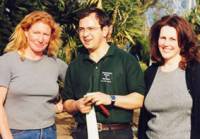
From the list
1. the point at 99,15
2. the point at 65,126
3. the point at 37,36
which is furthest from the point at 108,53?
the point at 65,126

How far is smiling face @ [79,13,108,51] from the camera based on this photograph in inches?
171

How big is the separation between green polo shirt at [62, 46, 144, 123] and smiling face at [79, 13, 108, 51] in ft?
0.52

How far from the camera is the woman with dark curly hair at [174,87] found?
4195mm

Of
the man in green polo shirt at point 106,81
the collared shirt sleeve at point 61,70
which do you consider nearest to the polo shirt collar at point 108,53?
the man in green polo shirt at point 106,81

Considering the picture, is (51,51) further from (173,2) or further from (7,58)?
(173,2)

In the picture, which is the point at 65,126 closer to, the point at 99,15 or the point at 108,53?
the point at 108,53

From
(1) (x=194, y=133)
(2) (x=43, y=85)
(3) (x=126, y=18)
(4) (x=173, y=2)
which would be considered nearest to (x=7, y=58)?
(2) (x=43, y=85)

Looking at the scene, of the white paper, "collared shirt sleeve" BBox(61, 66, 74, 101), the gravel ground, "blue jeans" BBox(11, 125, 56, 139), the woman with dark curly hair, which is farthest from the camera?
the gravel ground

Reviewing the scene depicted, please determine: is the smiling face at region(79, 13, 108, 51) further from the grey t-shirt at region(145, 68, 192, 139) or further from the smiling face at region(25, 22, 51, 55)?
the grey t-shirt at region(145, 68, 192, 139)

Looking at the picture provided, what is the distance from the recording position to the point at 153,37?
4516 mm

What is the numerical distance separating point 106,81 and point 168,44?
60cm

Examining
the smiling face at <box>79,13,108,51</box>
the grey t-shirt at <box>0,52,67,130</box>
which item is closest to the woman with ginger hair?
the grey t-shirt at <box>0,52,67,130</box>

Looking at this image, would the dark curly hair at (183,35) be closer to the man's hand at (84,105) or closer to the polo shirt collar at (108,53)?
the polo shirt collar at (108,53)

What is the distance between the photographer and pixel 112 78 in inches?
172
